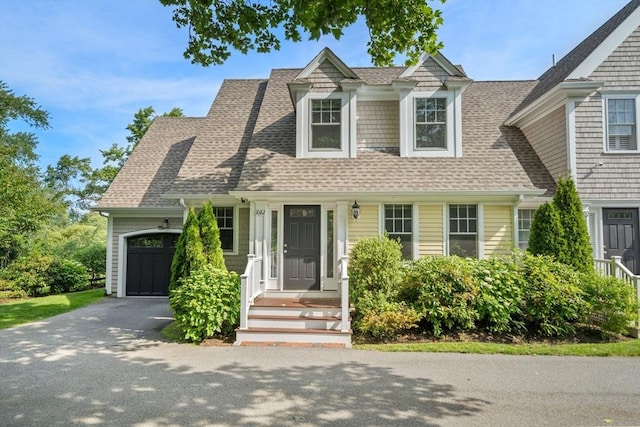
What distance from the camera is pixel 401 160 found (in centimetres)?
966

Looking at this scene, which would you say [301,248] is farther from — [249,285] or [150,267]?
[150,267]

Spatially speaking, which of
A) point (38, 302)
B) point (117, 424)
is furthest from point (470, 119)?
point (38, 302)

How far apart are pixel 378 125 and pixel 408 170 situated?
5.64ft

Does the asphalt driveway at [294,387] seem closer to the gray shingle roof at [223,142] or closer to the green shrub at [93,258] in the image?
the gray shingle roof at [223,142]

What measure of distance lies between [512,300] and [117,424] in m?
6.96

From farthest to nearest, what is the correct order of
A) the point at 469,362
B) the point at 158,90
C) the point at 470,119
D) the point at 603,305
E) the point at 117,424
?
1. the point at 158,90
2. the point at 470,119
3. the point at 603,305
4. the point at 469,362
5. the point at 117,424

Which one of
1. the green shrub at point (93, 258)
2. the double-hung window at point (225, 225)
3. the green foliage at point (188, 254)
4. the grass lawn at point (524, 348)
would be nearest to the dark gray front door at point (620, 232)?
the grass lawn at point (524, 348)

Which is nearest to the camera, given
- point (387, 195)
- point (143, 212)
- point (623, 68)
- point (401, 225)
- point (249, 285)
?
point (249, 285)

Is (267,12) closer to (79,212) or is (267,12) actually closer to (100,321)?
(100,321)

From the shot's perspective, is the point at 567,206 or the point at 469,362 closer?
the point at 469,362

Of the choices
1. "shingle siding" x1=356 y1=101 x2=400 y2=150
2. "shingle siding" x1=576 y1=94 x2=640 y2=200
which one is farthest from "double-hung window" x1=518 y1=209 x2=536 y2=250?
"shingle siding" x1=356 y1=101 x2=400 y2=150

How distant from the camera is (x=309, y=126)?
9820mm

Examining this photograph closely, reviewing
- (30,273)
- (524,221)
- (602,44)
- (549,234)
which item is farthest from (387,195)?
(30,273)

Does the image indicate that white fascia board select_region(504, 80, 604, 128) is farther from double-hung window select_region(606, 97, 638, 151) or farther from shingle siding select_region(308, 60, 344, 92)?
shingle siding select_region(308, 60, 344, 92)
